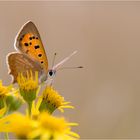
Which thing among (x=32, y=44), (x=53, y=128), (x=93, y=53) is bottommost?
(x=53, y=128)

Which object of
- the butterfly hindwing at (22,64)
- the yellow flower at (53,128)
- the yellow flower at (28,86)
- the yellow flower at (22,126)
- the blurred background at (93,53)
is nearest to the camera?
the yellow flower at (22,126)

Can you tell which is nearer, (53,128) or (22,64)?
(53,128)

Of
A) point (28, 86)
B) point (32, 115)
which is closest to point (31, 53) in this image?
point (28, 86)

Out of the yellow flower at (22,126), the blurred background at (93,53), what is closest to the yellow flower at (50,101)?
the yellow flower at (22,126)

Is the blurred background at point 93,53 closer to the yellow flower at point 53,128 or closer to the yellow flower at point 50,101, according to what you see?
the yellow flower at point 50,101

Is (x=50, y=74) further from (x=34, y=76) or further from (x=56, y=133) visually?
(x=56, y=133)

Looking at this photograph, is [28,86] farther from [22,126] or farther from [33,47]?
[22,126]
